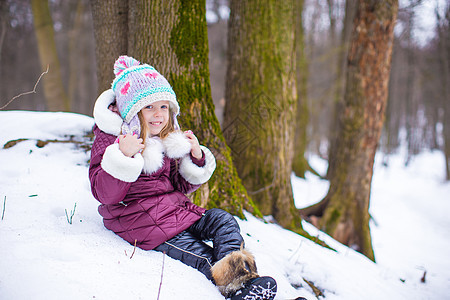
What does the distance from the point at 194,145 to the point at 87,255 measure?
3.34 feet

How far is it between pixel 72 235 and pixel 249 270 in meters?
1.20

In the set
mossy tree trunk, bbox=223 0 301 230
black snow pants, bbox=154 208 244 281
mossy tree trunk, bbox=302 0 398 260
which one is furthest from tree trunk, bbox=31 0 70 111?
mossy tree trunk, bbox=302 0 398 260

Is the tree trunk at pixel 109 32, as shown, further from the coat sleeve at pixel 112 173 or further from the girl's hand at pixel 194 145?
the coat sleeve at pixel 112 173

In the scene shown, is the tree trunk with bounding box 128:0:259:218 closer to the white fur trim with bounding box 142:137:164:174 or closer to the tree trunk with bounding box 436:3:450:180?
the white fur trim with bounding box 142:137:164:174

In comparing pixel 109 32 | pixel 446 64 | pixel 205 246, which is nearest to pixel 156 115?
pixel 205 246

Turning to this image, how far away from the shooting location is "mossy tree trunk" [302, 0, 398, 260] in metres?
4.07

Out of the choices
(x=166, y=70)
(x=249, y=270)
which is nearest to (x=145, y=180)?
(x=249, y=270)

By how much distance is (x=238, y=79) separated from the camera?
3717mm

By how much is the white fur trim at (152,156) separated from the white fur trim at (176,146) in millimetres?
83

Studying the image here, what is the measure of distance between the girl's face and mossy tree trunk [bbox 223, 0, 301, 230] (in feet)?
5.56

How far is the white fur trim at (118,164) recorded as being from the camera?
5.44 ft

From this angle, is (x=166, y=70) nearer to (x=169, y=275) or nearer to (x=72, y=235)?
(x=72, y=235)

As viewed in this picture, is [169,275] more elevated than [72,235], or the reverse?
[72,235]

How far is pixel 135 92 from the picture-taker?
1943mm
